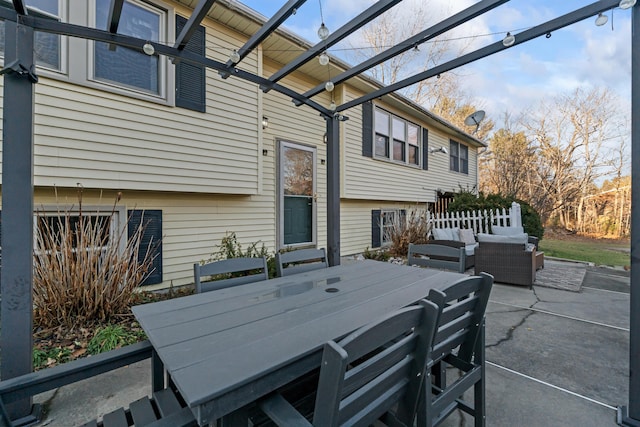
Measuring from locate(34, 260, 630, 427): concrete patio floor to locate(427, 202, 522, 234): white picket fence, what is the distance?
3.42 meters

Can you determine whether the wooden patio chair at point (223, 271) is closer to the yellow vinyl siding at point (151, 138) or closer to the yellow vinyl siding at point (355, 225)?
the yellow vinyl siding at point (151, 138)

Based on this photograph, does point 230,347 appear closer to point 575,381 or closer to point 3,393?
point 3,393

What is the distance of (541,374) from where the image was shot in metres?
2.23

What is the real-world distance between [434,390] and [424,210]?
315 inches

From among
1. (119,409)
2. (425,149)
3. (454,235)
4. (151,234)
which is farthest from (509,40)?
(425,149)

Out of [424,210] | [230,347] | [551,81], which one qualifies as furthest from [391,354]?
[551,81]

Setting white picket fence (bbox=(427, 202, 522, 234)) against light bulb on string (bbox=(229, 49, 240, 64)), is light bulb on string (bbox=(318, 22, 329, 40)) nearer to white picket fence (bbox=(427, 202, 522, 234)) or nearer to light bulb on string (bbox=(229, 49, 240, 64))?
light bulb on string (bbox=(229, 49, 240, 64))

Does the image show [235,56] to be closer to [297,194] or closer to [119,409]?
[119,409]

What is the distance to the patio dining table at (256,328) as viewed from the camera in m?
0.91

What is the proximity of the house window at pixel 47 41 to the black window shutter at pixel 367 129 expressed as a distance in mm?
5288

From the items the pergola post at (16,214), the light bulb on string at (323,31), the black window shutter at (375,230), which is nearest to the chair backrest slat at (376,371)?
the pergola post at (16,214)

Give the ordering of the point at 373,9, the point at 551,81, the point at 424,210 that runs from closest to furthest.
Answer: the point at 373,9, the point at 424,210, the point at 551,81

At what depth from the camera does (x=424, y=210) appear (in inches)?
362

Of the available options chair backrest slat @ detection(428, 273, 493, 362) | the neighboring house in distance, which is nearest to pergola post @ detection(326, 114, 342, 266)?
the neighboring house in distance
